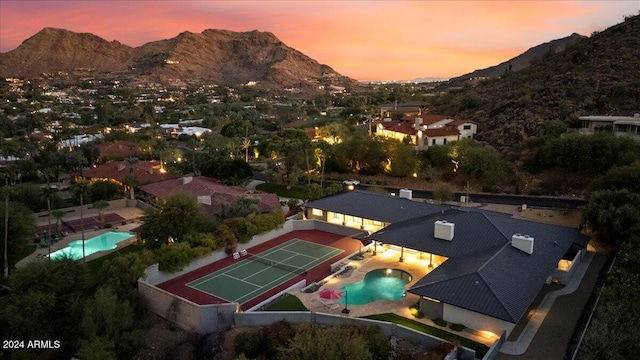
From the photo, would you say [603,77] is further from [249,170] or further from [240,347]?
[240,347]

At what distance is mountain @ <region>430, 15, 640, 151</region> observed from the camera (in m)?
59.0

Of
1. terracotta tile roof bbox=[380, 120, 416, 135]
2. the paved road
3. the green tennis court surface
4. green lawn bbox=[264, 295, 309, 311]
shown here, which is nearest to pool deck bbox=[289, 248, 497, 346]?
green lawn bbox=[264, 295, 309, 311]

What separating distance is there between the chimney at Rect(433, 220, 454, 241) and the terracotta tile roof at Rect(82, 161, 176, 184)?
120 ft

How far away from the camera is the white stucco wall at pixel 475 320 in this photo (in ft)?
65.0

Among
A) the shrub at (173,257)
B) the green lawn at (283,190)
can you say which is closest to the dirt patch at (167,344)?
the shrub at (173,257)

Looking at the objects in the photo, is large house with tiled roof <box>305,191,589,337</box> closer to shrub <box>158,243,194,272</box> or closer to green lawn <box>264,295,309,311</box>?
green lawn <box>264,295,309,311</box>

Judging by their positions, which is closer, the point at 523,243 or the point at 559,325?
the point at 559,325

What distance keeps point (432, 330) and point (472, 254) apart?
631 cm

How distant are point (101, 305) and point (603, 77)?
71.6 m

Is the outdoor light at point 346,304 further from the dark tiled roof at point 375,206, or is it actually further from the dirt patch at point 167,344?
the dark tiled roof at point 375,206

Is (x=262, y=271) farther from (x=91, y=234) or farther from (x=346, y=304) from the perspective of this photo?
(x=91, y=234)

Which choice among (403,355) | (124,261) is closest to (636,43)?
(403,355)

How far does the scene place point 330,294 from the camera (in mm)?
23719

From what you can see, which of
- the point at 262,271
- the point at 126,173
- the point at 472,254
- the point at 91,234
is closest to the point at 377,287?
the point at 472,254
